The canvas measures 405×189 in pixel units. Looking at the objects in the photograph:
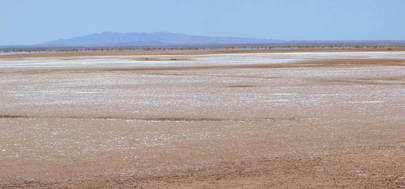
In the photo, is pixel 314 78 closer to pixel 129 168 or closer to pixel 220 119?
pixel 220 119

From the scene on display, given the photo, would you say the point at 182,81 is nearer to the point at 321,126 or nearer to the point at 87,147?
the point at 321,126

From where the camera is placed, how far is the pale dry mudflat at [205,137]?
27.5 feet

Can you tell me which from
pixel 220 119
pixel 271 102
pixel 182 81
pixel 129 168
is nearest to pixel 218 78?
pixel 182 81

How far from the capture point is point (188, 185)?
7949 millimetres

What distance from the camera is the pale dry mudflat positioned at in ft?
27.5

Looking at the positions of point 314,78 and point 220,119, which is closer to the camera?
point 220,119

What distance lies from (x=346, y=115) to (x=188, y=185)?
7.02 meters

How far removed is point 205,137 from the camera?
1138 cm

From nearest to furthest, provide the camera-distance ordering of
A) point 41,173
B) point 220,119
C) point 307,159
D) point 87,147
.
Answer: point 41,173 < point 307,159 < point 87,147 < point 220,119

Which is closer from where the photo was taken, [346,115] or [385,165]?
[385,165]

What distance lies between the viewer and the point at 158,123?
13.1 metres

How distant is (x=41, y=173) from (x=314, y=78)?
1717cm

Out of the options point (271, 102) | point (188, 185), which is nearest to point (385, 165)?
point (188, 185)

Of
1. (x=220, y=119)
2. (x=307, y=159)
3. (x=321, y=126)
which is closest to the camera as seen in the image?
(x=307, y=159)
